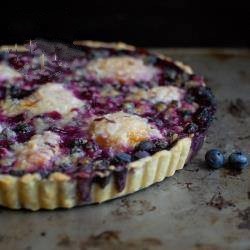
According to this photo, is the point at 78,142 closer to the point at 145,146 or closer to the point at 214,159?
the point at 145,146

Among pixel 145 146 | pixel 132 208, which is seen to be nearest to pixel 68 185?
pixel 132 208

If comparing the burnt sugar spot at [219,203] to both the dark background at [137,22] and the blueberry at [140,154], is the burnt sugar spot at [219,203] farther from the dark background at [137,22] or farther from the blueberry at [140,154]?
the dark background at [137,22]

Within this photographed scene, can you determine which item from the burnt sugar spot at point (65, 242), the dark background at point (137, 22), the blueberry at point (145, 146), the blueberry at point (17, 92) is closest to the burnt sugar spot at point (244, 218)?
the blueberry at point (145, 146)

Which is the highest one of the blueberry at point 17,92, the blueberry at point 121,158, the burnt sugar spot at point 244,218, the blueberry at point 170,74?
the blueberry at point 170,74

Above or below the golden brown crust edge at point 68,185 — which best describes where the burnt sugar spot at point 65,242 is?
below

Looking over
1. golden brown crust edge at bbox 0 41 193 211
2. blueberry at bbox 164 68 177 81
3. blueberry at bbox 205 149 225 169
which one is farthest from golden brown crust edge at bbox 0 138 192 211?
blueberry at bbox 164 68 177 81
